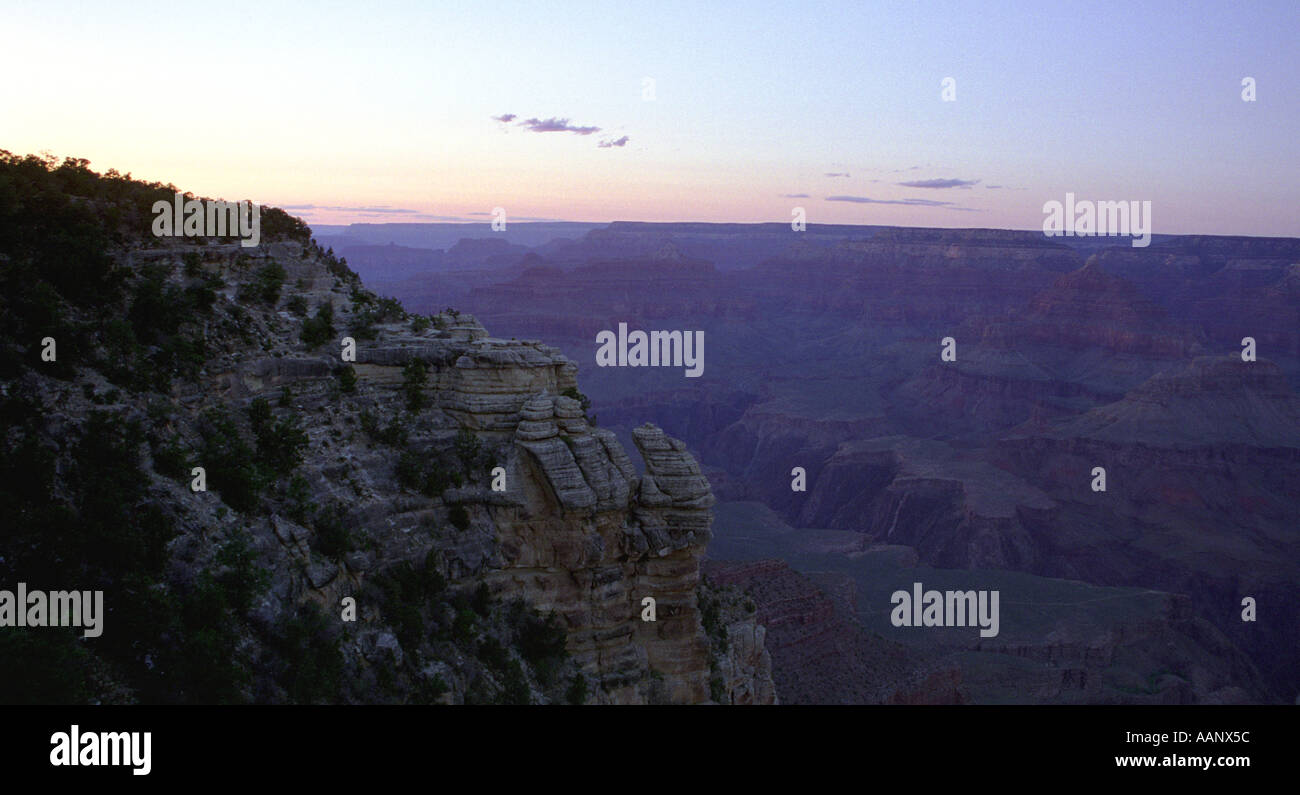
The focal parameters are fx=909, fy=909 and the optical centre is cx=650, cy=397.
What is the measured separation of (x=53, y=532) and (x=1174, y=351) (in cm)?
18656

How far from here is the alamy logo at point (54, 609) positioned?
658 inches

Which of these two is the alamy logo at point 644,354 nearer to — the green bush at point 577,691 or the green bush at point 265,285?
the green bush at point 265,285

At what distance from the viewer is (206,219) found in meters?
29.4

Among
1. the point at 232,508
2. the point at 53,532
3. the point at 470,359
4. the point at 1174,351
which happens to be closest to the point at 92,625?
the point at 53,532

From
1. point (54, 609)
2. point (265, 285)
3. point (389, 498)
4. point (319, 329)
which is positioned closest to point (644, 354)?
point (265, 285)

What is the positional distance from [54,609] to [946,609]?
75.8m

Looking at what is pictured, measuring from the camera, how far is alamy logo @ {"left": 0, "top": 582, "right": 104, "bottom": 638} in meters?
16.7

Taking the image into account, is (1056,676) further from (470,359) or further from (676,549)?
(470,359)

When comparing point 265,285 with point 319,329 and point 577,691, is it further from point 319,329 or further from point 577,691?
point 577,691

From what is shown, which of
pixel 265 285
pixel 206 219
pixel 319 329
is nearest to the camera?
pixel 319 329

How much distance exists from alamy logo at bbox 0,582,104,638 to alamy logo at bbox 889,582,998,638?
210 ft

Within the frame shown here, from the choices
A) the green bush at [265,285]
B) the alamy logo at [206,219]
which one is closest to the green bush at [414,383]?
the green bush at [265,285]

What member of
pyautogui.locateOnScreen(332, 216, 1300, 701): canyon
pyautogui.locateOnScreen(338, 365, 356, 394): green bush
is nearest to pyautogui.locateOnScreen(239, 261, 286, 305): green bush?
pyautogui.locateOnScreen(338, 365, 356, 394): green bush
